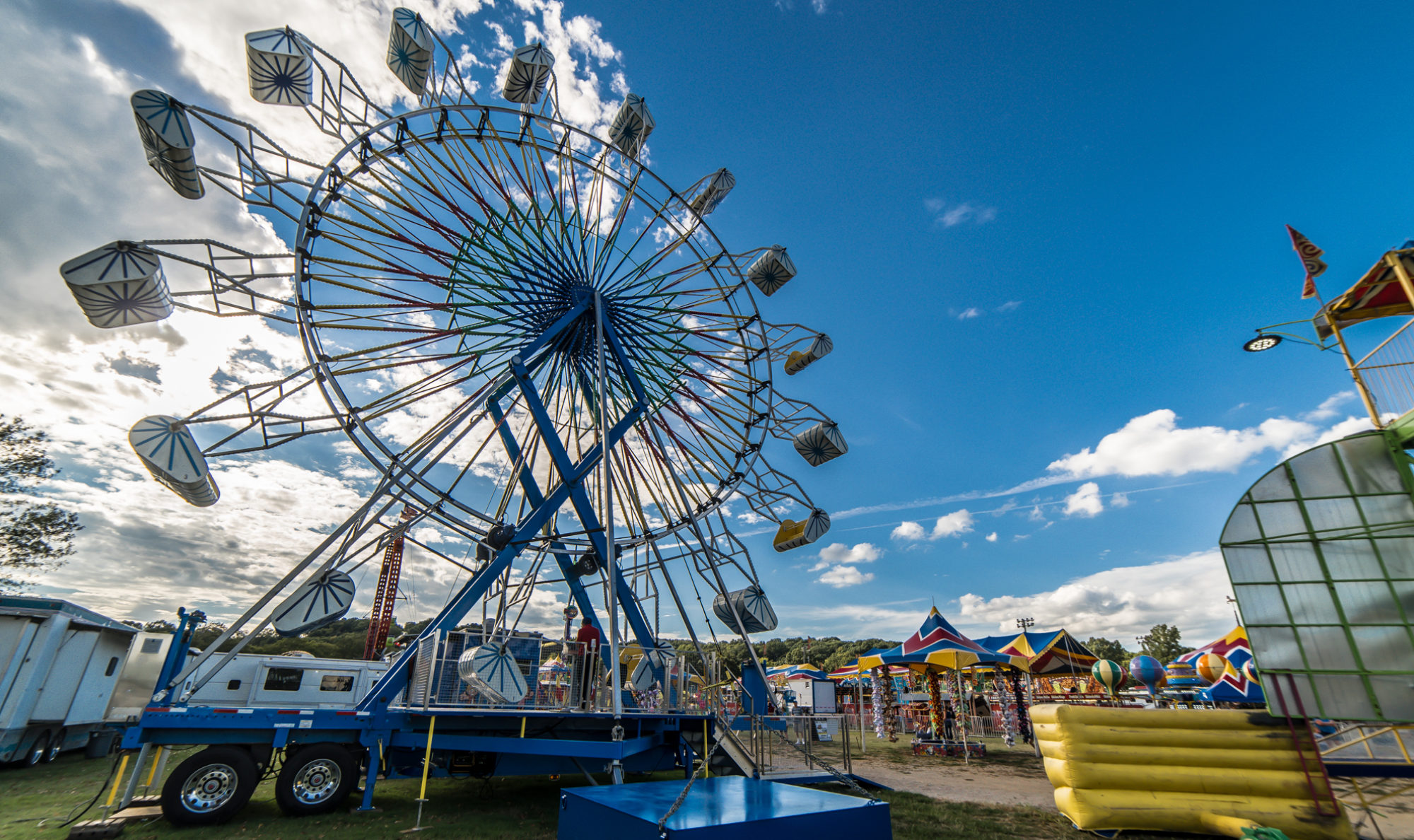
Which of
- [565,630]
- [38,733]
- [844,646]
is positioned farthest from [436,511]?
[844,646]

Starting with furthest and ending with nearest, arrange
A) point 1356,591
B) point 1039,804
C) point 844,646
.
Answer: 1. point 844,646
2. point 1039,804
3. point 1356,591

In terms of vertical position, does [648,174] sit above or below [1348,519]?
above

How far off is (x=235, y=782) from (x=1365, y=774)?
1448cm

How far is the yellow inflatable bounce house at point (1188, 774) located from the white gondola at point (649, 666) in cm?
599

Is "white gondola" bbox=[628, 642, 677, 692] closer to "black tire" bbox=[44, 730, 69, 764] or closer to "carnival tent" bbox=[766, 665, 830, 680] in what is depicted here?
"black tire" bbox=[44, 730, 69, 764]

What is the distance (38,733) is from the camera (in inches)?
481

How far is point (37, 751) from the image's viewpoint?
12.4 metres

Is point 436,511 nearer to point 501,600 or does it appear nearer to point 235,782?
point 501,600

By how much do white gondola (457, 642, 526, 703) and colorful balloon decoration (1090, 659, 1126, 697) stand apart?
1532 cm

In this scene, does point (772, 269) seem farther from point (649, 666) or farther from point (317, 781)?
point (317, 781)

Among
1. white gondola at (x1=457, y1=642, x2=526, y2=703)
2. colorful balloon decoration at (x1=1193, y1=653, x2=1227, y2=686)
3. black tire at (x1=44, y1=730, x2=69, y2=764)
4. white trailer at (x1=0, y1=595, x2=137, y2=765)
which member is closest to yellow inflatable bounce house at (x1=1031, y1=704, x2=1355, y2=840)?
white gondola at (x1=457, y1=642, x2=526, y2=703)

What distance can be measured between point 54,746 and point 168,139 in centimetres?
1361

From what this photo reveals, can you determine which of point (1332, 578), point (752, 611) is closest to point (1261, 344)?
point (1332, 578)

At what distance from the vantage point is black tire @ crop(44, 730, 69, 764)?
41.9ft
